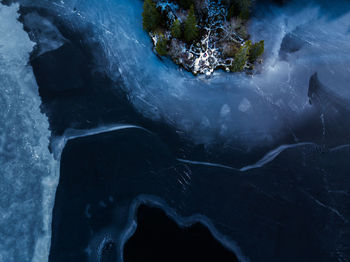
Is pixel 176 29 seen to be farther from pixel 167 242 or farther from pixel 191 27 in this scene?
pixel 167 242

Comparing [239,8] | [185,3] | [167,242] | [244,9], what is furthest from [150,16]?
[167,242]

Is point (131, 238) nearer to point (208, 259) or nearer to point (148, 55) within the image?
point (208, 259)

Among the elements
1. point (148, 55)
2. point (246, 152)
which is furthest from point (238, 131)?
point (148, 55)

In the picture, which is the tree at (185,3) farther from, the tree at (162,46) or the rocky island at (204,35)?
the tree at (162,46)

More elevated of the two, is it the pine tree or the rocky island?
the pine tree

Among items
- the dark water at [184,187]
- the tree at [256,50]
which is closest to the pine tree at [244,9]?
the tree at [256,50]

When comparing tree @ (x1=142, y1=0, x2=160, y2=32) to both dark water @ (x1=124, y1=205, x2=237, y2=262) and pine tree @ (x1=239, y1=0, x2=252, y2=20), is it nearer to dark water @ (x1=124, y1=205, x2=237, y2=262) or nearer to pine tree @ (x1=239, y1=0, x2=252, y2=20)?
pine tree @ (x1=239, y1=0, x2=252, y2=20)

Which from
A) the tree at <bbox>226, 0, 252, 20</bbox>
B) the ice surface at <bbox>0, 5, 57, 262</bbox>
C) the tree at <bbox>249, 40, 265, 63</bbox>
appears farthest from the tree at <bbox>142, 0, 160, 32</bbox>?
the ice surface at <bbox>0, 5, 57, 262</bbox>
